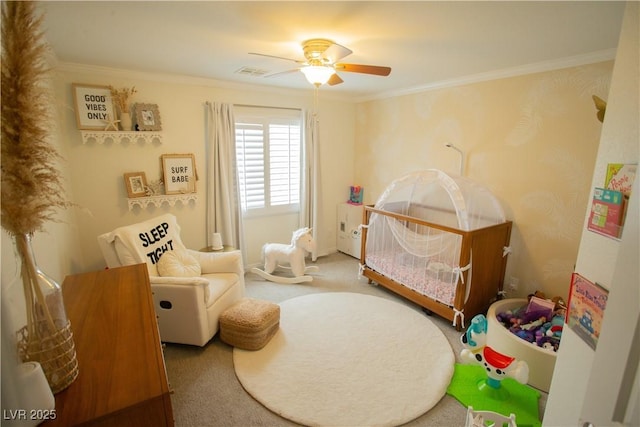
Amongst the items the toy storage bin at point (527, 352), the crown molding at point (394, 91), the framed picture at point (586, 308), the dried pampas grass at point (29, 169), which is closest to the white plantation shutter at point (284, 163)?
the crown molding at point (394, 91)

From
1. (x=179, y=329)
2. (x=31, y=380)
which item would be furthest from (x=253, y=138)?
(x=31, y=380)

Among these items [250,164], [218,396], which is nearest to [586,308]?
[218,396]

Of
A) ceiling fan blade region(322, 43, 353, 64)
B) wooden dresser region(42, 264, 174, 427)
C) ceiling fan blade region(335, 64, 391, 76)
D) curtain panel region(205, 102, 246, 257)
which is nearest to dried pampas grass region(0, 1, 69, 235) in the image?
wooden dresser region(42, 264, 174, 427)

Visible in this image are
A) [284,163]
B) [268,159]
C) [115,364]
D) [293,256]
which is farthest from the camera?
[284,163]

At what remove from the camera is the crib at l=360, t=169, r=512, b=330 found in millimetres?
2676

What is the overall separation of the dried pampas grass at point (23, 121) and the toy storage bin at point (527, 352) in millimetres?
2757

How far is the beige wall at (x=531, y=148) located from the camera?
2.45 metres

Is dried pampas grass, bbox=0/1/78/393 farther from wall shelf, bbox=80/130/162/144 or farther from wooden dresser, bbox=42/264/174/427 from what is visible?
wall shelf, bbox=80/130/162/144

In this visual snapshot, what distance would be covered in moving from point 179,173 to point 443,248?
115 inches

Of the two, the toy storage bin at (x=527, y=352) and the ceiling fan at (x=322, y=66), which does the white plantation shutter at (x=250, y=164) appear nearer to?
the ceiling fan at (x=322, y=66)

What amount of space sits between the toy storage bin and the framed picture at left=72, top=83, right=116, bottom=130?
13.0 ft

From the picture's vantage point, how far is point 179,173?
338 cm

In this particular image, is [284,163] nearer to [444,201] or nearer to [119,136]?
[119,136]

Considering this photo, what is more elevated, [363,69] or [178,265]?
[363,69]
